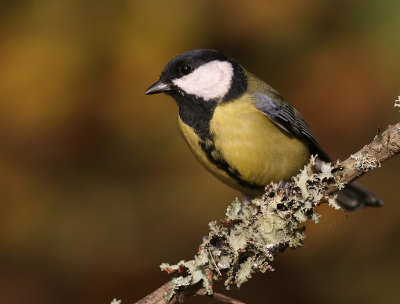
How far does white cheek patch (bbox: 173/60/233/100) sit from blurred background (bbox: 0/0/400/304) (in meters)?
0.45

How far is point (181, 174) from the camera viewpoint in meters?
3.65

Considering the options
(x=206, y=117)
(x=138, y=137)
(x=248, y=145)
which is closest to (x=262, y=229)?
(x=248, y=145)

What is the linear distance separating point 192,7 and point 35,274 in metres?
1.88

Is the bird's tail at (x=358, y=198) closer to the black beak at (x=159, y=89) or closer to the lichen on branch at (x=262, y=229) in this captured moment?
the lichen on branch at (x=262, y=229)

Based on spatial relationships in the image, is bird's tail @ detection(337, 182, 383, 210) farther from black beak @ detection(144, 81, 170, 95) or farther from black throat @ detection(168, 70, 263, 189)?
black beak @ detection(144, 81, 170, 95)

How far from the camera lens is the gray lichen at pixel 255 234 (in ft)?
7.33

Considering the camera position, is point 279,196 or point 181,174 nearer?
point 279,196

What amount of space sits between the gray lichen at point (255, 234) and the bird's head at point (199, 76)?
32.0 inches

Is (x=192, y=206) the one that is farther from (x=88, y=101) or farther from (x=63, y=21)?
(x=63, y=21)

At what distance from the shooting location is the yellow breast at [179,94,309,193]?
2959 millimetres

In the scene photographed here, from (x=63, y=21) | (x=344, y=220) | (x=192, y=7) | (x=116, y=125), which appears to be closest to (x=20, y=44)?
(x=63, y=21)

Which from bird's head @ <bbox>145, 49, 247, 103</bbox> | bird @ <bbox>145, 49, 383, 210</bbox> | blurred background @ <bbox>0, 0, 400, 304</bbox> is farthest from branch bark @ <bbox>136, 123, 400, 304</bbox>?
blurred background @ <bbox>0, 0, 400, 304</bbox>

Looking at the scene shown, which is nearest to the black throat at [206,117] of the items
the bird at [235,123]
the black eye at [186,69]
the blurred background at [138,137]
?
the bird at [235,123]

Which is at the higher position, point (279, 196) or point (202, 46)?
point (202, 46)
